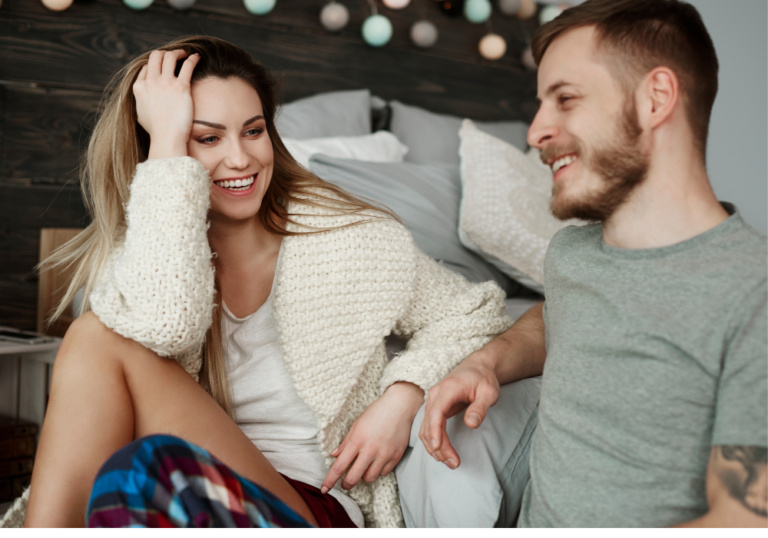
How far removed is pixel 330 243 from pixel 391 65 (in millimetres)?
1466

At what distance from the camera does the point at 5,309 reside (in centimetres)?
190

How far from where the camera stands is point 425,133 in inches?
90.4

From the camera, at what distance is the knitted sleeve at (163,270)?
941 mm

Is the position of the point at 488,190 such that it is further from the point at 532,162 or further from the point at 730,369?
the point at 730,369

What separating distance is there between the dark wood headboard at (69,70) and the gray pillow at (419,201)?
43cm

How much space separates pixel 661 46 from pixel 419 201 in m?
1.05

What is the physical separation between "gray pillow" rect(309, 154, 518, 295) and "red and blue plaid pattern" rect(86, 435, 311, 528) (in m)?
1.09

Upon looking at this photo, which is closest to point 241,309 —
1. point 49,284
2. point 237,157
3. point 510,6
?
point 237,157

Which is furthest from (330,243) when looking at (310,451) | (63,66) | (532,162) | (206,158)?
(63,66)

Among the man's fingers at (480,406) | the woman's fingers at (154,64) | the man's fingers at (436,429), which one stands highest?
the woman's fingers at (154,64)

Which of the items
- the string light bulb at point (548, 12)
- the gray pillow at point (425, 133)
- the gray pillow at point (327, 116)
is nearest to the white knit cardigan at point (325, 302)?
the gray pillow at point (327, 116)

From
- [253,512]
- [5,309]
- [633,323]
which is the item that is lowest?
[5,309]

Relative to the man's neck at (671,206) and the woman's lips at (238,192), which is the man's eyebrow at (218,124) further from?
the man's neck at (671,206)

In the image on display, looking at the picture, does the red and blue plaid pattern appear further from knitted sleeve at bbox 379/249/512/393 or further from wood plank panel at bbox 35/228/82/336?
wood plank panel at bbox 35/228/82/336
